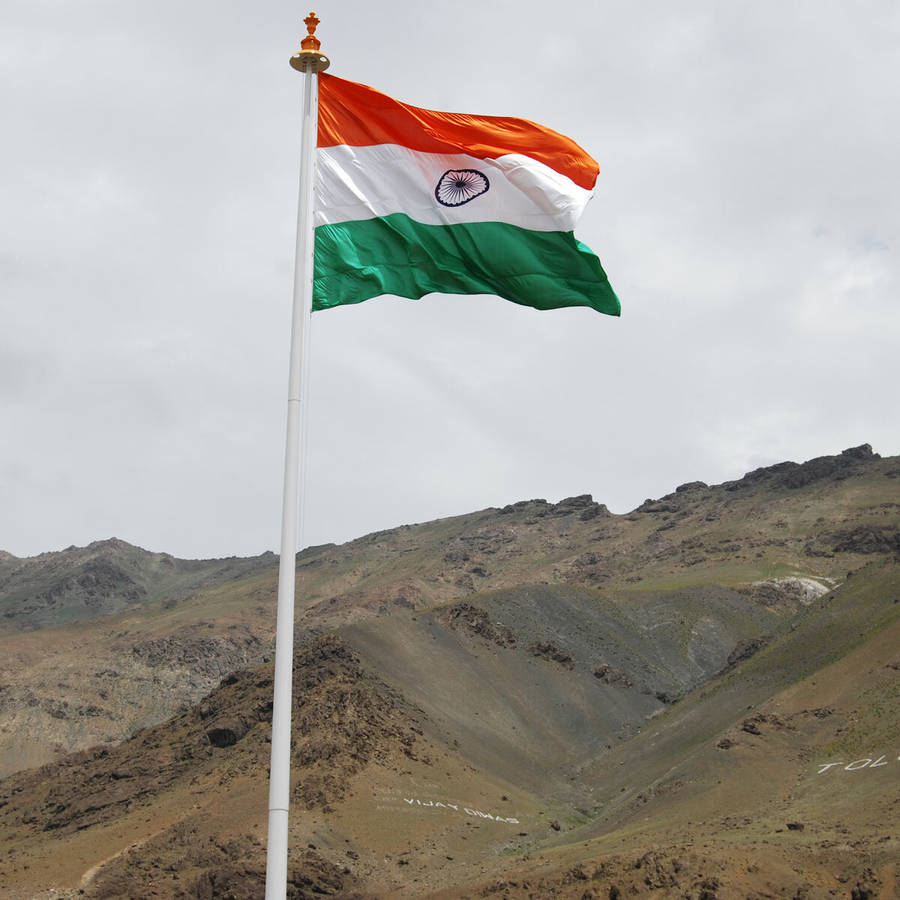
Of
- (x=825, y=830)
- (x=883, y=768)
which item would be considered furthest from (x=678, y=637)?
(x=825, y=830)

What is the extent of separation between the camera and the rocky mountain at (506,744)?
3219cm

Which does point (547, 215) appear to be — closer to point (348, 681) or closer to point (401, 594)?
point (348, 681)

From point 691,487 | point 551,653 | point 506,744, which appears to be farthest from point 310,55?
point 691,487

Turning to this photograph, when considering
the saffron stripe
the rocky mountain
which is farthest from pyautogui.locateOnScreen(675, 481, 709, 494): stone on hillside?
the saffron stripe

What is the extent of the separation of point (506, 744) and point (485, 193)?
4569 centimetres

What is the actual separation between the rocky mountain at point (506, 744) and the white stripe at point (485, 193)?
16232 mm

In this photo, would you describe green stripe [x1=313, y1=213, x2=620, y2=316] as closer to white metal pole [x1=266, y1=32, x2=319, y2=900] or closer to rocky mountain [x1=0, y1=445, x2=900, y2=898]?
white metal pole [x1=266, y1=32, x2=319, y2=900]

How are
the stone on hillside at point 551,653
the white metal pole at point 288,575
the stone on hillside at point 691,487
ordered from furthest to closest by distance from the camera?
the stone on hillside at point 691,487, the stone on hillside at point 551,653, the white metal pole at point 288,575

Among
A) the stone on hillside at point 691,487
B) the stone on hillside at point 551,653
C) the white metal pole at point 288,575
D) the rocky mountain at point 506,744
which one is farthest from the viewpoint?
the stone on hillside at point 691,487

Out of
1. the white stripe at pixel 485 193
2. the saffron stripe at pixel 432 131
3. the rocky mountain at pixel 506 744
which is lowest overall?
the rocky mountain at pixel 506 744

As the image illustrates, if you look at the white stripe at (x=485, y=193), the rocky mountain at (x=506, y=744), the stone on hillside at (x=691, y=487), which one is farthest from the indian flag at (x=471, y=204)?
the stone on hillside at (x=691, y=487)

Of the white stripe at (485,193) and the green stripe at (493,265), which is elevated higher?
the white stripe at (485,193)

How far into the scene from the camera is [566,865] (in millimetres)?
29156

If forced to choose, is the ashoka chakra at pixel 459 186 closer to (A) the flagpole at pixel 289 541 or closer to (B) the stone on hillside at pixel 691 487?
(A) the flagpole at pixel 289 541
